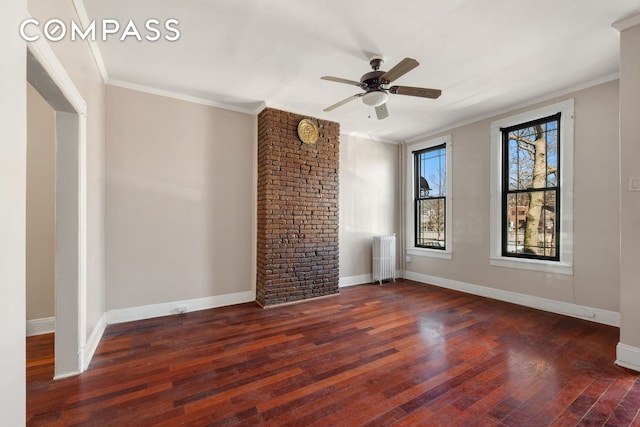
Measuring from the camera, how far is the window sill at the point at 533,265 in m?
3.68

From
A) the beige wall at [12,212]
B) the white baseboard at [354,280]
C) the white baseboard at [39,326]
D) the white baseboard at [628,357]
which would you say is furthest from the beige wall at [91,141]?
the white baseboard at [628,357]

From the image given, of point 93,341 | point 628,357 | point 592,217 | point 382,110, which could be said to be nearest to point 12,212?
point 93,341

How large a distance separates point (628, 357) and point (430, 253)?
3.08 m

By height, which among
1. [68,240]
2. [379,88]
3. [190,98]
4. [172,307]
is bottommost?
[172,307]

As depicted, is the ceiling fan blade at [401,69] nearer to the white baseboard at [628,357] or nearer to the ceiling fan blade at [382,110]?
the ceiling fan blade at [382,110]

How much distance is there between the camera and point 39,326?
3.08 m

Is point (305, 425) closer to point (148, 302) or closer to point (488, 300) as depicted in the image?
point (148, 302)

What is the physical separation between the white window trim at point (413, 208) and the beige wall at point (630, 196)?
8.65 ft

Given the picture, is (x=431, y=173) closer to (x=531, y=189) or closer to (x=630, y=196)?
(x=531, y=189)

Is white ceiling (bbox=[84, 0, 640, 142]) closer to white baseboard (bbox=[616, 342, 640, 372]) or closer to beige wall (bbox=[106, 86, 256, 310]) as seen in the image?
beige wall (bbox=[106, 86, 256, 310])

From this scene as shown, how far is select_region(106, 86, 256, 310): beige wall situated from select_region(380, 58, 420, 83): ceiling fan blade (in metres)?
2.34

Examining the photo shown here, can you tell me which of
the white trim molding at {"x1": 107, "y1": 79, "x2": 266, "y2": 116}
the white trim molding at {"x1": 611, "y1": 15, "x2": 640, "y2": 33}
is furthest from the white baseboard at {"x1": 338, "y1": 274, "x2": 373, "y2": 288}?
the white trim molding at {"x1": 611, "y1": 15, "x2": 640, "y2": 33}

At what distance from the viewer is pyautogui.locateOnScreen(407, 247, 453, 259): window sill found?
511 centimetres

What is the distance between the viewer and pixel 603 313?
334 cm
